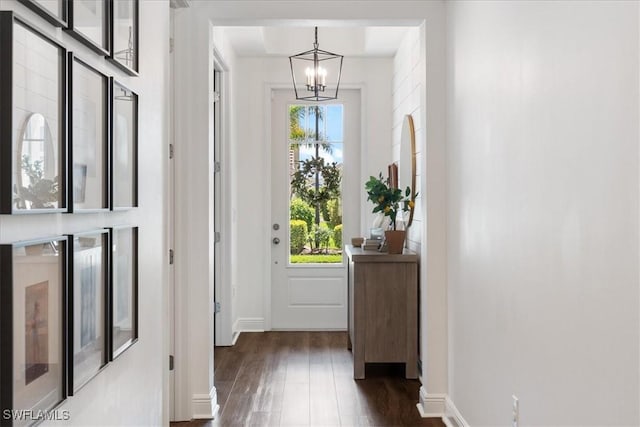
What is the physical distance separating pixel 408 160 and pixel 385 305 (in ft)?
3.78

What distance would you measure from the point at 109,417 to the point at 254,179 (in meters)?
3.96

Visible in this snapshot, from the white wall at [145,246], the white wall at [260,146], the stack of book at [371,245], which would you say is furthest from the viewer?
the white wall at [260,146]

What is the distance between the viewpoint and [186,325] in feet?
11.1

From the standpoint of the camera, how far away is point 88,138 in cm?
171

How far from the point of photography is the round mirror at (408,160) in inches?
174

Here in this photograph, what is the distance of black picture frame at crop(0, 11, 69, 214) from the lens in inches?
48.9

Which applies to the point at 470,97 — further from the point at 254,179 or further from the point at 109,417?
the point at 254,179

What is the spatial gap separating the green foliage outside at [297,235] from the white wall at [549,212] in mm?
2876

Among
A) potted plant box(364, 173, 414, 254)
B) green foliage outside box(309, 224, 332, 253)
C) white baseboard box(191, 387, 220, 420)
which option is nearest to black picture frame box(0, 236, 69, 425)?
white baseboard box(191, 387, 220, 420)

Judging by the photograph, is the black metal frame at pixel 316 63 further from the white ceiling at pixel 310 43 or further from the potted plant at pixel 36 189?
the potted plant at pixel 36 189

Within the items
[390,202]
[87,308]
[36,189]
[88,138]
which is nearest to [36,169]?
[36,189]

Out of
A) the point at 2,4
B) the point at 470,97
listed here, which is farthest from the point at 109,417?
the point at 470,97

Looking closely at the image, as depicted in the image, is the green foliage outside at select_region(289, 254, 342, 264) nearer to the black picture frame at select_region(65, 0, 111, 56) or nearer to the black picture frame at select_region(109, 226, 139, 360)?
the black picture frame at select_region(109, 226, 139, 360)

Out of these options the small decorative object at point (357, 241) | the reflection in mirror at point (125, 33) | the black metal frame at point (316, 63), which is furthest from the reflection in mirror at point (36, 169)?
the small decorative object at point (357, 241)
